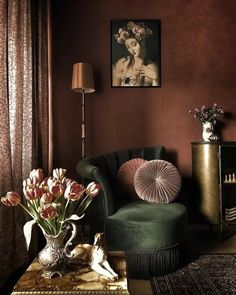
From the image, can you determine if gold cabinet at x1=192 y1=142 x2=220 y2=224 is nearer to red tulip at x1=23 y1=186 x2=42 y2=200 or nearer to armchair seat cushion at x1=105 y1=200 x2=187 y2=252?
armchair seat cushion at x1=105 y1=200 x2=187 y2=252

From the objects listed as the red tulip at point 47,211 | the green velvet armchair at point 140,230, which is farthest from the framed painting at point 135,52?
the red tulip at point 47,211

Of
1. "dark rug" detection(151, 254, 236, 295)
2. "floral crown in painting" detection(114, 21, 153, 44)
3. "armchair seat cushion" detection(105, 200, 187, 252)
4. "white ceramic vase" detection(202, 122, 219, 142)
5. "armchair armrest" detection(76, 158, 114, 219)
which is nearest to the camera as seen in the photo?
"dark rug" detection(151, 254, 236, 295)

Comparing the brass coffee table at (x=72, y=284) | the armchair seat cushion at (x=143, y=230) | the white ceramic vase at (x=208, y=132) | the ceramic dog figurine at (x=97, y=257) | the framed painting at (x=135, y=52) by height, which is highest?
the framed painting at (x=135, y=52)

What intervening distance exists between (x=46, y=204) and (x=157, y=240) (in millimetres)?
1113

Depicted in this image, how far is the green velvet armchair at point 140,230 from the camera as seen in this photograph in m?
1.98

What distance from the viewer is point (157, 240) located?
78.0 inches

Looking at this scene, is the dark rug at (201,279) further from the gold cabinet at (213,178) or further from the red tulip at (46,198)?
the red tulip at (46,198)

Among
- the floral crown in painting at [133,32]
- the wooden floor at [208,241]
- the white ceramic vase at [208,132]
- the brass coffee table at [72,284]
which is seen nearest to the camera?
the brass coffee table at [72,284]

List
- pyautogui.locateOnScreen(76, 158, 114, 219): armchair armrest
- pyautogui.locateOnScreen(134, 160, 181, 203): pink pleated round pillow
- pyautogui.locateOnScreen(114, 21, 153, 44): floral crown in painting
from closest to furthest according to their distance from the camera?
pyautogui.locateOnScreen(76, 158, 114, 219): armchair armrest < pyautogui.locateOnScreen(134, 160, 181, 203): pink pleated round pillow < pyautogui.locateOnScreen(114, 21, 153, 44): floral crown in painting

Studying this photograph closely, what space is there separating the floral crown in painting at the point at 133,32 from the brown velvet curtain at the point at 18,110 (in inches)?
34.9

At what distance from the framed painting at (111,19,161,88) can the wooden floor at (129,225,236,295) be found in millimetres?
1686

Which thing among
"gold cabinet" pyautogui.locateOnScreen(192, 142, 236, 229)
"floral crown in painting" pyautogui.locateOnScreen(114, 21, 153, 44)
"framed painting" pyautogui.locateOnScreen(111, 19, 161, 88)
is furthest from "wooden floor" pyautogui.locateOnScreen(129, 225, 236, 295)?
"floral crown in painting" pyautogui.locateOnScreen(114, 21, 153, 44)

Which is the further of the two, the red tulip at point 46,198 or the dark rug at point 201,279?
the dark rug at point 201,279

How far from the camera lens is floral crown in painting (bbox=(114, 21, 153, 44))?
3141mm
